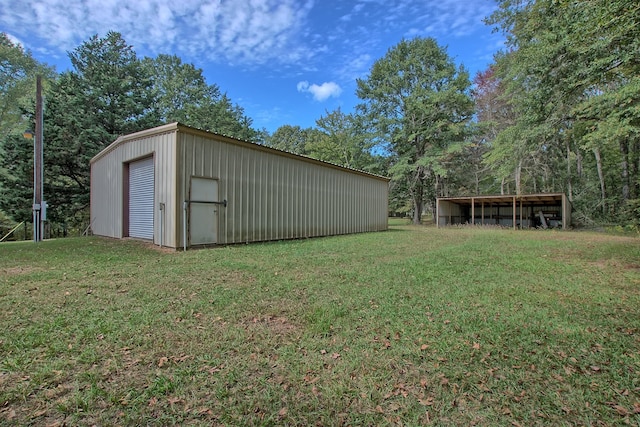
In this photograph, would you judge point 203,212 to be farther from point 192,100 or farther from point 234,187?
point 192,100

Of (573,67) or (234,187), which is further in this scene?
(234,187)

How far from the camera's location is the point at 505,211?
20500 millimetres

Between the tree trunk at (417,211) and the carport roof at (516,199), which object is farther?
the tree trunk at (417,211)

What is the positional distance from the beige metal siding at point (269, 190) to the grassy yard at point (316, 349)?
362 centimetres

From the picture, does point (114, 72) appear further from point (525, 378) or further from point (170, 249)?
point (525, 378)

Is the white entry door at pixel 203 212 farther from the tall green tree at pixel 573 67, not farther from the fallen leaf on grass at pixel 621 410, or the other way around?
the tall green tree at pixel 573 67

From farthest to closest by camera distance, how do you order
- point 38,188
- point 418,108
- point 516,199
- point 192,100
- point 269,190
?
point 192,100
point 418,108
point 516,199
point 38,188
point 269,190

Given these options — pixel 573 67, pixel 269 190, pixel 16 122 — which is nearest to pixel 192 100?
pixel 16 122

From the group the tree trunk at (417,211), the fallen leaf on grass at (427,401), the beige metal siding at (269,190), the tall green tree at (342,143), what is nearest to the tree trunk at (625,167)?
the tree trunk at (417,211)

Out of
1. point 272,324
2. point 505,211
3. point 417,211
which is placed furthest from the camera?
point 417,211

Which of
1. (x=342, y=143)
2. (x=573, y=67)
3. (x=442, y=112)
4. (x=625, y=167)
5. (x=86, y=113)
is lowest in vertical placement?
(x=625, y=167)

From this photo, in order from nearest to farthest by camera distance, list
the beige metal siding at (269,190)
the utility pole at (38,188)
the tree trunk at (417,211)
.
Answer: the beige metal siding at (269,190) → the utility pole at (38,188) → the tree trunk at (417,211)

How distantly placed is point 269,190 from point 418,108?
16.1 m

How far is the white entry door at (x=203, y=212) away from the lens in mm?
7547
